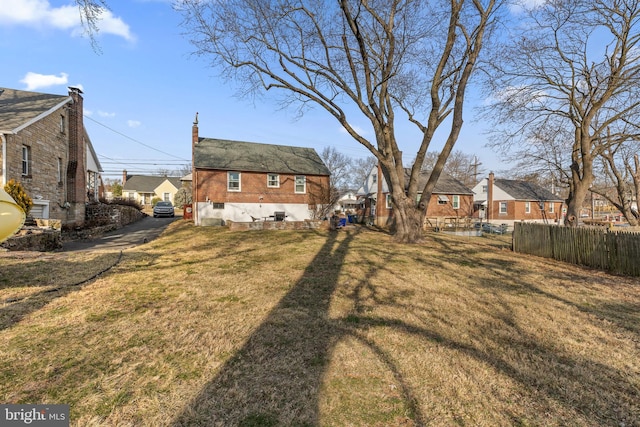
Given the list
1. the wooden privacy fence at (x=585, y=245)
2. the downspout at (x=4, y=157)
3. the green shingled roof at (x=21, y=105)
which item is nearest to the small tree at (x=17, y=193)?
the downspout at (x=4, y=157)

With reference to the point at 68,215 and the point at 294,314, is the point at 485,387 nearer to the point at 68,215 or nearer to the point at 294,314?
the point at 294,314

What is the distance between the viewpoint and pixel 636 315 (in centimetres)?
578

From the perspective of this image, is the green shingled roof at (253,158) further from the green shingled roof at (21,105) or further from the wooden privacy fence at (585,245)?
the wooden privacy fence at (585,245)

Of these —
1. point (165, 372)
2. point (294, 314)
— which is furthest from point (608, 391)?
point (165, 372)

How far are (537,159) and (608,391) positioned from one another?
26.3 metres

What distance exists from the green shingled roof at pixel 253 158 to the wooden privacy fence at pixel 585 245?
15336 mm

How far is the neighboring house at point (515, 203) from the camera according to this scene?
37562mm

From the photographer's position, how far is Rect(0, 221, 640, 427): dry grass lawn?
2723 millimetres

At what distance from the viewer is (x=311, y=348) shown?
151 inches

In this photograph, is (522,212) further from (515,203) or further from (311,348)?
(311,348)

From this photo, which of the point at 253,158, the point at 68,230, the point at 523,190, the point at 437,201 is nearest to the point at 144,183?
the point at 253,158

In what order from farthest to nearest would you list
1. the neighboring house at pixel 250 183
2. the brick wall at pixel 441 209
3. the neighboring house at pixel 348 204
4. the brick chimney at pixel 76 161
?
the neighboring house at pixel 348 204 → the brick wall at pixel 441 209 → the neighboring house at pixel 250 183 → the brick chimney at pixel 76 161

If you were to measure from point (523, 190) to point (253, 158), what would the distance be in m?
35.2

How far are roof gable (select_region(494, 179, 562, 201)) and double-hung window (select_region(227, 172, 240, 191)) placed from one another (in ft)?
109
